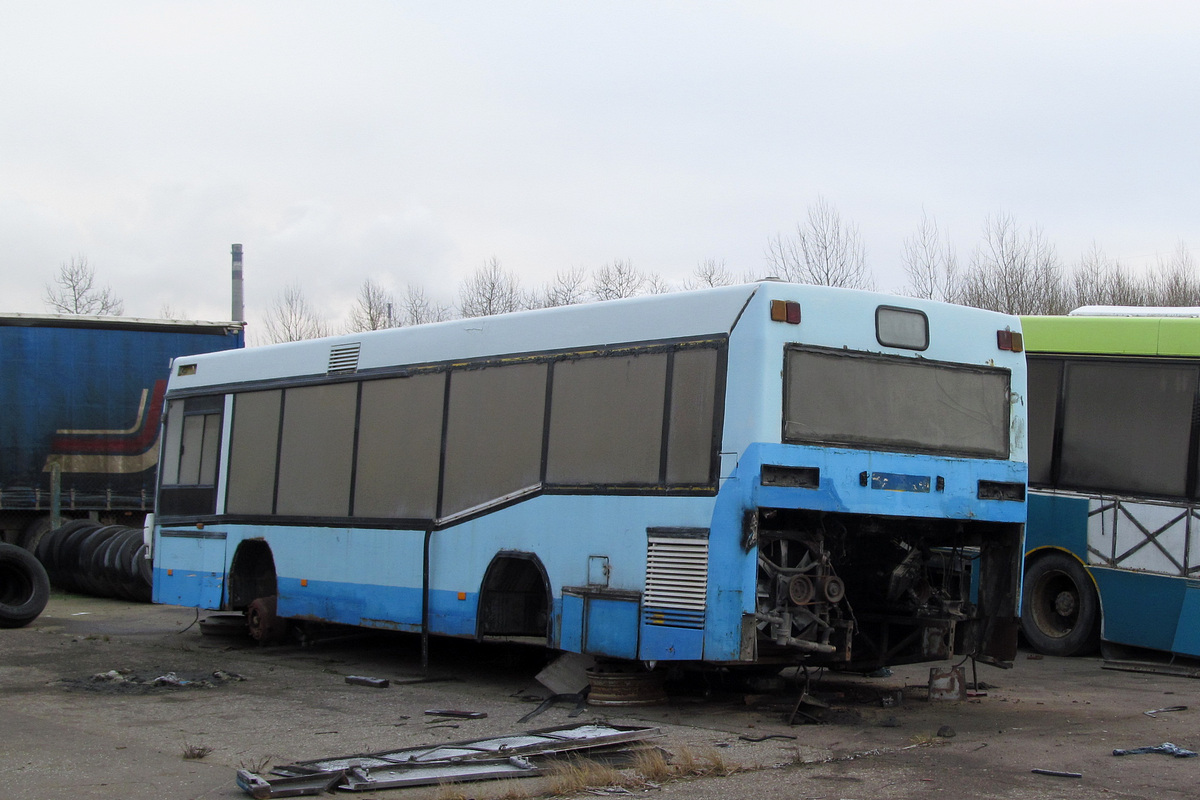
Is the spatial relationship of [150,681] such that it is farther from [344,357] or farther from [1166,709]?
[1166,709]

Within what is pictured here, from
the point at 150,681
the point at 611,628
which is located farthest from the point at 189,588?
the point at 611,628

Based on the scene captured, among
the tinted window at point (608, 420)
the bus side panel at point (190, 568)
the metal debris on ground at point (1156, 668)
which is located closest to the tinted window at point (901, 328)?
the tinted window at point (608, 420)

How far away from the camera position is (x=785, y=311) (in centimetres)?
856

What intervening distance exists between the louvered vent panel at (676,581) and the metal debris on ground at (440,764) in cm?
93

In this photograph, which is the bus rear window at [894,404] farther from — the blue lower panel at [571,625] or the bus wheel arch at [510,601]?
the bus wheel arch at [510,601]

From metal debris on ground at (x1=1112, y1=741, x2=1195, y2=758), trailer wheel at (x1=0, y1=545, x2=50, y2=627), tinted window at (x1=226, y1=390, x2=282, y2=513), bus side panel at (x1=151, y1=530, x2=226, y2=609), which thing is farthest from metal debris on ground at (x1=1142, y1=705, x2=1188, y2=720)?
trailer wheel at (x1=0, y1=545, x2=50, y2=627)

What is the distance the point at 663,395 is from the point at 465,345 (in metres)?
2.53

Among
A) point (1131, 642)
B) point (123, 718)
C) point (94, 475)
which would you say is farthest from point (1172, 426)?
point (94, 475)

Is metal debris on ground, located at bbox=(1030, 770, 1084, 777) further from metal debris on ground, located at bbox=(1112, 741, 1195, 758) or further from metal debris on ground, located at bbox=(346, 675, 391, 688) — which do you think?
metal debris on ground, located at bbox=(346, 675, 391, 688)

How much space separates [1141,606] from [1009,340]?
409 centimetres

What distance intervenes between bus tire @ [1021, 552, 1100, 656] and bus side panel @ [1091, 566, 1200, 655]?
0.71 feet

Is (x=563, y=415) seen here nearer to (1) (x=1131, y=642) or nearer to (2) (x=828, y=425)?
(2) (x=828, y=425)

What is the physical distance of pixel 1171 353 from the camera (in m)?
12.4

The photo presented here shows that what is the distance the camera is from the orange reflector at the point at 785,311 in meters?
8.52
